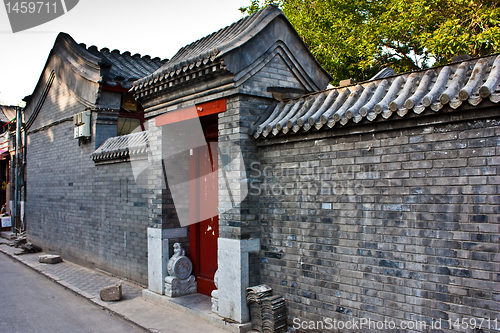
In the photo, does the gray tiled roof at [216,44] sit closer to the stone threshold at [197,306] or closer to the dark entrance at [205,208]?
the dark entrance at [205,208]

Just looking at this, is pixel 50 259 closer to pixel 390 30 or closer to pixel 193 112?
pixel 193 112

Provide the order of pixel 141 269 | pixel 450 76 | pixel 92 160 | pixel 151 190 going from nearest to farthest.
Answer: pixel 450 76 < pixel 151 190 < pixel 141 269 < pixel 92 160

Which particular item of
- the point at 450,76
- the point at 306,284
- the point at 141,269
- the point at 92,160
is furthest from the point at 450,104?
the point at 92,160

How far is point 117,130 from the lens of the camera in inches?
422

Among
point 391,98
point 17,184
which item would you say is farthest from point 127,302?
point 17,184

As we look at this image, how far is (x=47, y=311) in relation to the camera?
691 cm

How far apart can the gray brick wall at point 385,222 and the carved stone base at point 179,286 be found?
2.02 m

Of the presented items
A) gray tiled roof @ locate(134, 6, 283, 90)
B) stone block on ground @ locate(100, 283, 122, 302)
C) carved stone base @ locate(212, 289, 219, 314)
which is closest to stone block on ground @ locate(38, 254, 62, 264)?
stone block on ground @ locate(100, 283, 122, 302)

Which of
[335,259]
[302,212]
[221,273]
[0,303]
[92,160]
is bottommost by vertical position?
[0,303]

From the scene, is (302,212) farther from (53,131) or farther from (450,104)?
(53,131)

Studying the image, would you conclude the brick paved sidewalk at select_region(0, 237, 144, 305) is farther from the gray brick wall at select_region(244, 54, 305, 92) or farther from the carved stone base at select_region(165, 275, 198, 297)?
the gray brick wall at select_region(244, 54, 305, 92)

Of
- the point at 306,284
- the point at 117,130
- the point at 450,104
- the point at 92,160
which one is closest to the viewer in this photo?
the point at 450,104

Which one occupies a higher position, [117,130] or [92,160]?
[117,130]

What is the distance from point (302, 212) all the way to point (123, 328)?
3.19m
